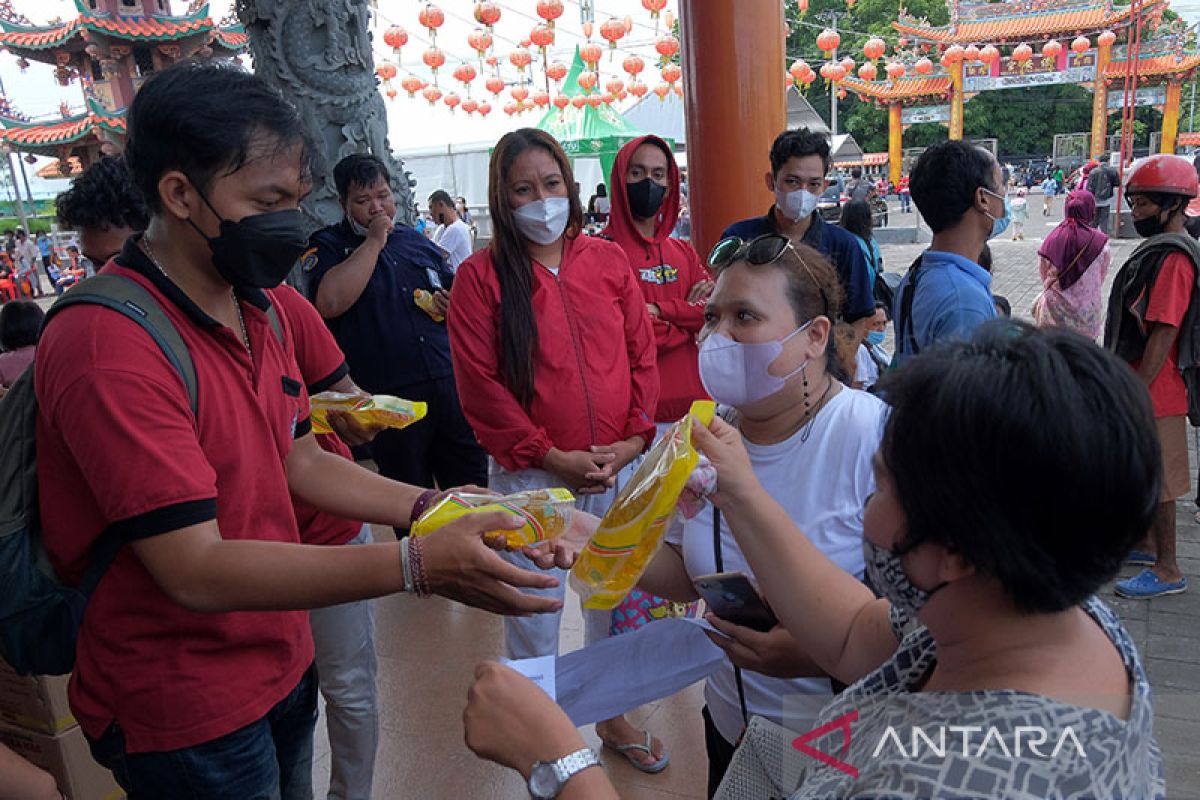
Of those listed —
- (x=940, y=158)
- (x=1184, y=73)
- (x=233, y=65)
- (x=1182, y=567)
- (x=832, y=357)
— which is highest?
(x=1184, y=73)

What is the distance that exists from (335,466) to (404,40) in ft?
51.9

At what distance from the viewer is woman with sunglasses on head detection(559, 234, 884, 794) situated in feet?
4.66

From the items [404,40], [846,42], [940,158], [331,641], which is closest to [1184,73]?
[846,42]

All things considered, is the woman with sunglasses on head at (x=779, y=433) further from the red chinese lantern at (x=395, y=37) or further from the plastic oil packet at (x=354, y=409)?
the red chinese lantern at (x=395, y=37)

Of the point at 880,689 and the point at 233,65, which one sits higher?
the point at 233,65

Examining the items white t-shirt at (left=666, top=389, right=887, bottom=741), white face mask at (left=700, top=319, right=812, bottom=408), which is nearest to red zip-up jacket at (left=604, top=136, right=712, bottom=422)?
white face mask at (left=700, top=319, right=812, bottom=408)

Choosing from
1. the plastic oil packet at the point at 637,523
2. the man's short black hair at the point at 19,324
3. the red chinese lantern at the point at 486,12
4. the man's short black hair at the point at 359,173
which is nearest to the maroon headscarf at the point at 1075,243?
the man's short black hair at the point at 359,173

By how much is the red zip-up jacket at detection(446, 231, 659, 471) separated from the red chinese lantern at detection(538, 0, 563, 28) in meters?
13.6

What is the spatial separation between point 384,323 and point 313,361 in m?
1.34

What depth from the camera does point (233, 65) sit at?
1337 mm

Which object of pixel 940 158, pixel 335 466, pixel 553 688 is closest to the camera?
pixel 553 688

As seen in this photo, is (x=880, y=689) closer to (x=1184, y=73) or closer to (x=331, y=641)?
(x=331, y=641)

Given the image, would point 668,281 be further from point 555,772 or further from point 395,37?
point 395,37

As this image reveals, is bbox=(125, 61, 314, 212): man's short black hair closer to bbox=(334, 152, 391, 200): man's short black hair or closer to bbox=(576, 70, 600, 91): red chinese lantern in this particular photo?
bbox=(334, 152, 391, 200): man's short black hair
